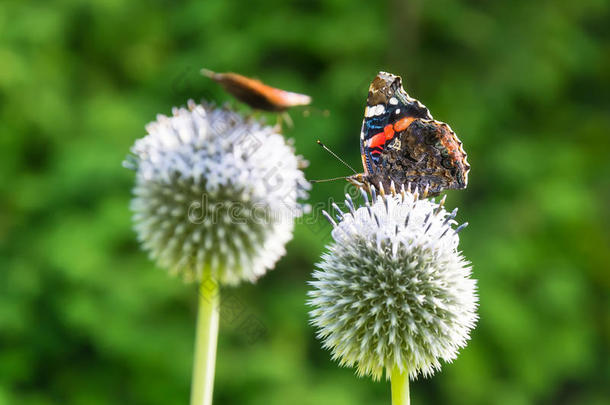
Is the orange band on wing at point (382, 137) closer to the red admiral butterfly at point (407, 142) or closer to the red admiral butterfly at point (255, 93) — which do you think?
the red admiral butterfly at point (407, 142)

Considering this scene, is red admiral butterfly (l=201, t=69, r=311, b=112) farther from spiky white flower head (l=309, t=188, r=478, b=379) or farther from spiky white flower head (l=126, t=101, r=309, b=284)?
spiky white flower head (l=309, t=188, r=478, b=379)

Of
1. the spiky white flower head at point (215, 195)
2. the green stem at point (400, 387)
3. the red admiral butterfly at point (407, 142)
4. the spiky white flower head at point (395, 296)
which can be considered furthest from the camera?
the red admiral butterfly at point (407, 142)

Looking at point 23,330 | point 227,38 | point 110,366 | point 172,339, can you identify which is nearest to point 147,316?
point 172,339

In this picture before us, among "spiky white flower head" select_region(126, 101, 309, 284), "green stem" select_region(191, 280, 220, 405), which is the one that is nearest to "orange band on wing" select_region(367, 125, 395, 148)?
"spiky white flower head" select_region(126, 101, 309, 284)

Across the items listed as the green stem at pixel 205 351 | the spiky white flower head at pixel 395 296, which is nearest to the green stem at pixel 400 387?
the spiky white flower head at pixel 395 296

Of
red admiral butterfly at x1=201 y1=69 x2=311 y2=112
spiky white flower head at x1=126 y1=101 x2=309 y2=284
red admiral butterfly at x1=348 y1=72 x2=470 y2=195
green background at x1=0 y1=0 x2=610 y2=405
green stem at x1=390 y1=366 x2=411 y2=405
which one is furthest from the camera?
green background at x1=0 y1=0 x2=610 y2=405
